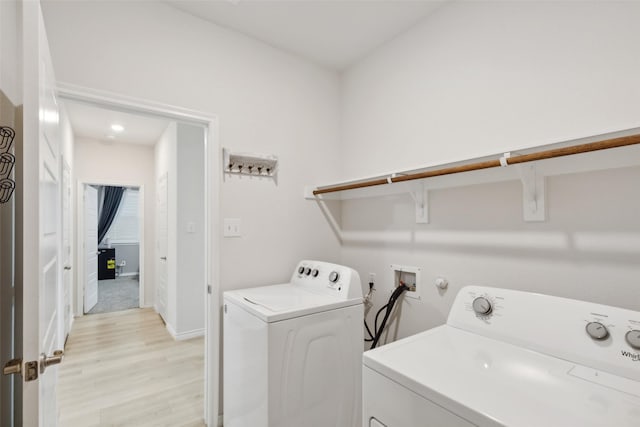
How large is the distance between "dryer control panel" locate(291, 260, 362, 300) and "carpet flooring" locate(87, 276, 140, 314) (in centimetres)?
402

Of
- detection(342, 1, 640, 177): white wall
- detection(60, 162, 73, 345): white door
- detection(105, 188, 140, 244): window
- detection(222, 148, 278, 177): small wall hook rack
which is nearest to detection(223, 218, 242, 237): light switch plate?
detection(222, 148, 278, 177): small wall hook rack

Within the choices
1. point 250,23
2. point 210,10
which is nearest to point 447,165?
point 250,23

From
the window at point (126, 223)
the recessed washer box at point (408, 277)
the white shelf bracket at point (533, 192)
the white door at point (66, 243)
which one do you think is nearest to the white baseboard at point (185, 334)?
the white door at point (66, 243)

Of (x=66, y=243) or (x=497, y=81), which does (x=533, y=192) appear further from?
(x=66, y=243)

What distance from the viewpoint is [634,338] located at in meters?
0.89

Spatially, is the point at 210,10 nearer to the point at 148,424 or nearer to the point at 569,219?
the point at 569,219

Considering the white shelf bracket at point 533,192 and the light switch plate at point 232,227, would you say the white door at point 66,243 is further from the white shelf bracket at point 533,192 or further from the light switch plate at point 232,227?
the white shelf bracket at point 533,192

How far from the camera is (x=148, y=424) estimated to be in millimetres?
2010

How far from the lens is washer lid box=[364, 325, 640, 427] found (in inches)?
28.4

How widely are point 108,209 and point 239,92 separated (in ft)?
23.3

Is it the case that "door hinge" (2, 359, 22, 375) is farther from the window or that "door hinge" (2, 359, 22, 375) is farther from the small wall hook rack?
the window

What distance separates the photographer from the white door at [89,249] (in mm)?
4469

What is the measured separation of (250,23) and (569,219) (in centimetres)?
209

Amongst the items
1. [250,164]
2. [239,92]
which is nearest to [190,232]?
[250,164]
